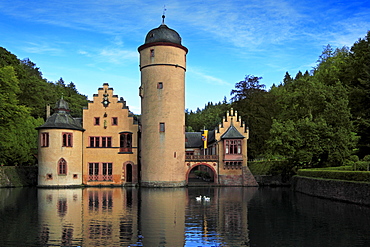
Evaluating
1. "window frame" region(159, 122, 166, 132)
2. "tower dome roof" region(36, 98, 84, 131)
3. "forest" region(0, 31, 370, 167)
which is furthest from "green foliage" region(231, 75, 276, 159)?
"tower dome roof" region(36, 98, 84, 131)

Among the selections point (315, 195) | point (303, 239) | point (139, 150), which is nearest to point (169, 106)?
point (139, 150)

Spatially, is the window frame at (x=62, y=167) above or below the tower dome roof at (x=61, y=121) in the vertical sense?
below

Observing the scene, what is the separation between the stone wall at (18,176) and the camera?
143ft

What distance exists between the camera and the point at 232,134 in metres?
44.2

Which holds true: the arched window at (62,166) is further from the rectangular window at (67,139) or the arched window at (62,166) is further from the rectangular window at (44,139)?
the rectangular window at (44,139)

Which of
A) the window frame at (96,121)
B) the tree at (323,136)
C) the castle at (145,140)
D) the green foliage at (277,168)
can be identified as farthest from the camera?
the window frame at (96,121)

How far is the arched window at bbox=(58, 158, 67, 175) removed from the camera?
42188 millimetres

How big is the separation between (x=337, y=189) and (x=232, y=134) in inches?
686

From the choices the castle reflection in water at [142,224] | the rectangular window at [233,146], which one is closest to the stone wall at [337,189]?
the castle reflection in water at [142,224]

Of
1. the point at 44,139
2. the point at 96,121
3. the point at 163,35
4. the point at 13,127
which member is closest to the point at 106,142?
the point at 96,121

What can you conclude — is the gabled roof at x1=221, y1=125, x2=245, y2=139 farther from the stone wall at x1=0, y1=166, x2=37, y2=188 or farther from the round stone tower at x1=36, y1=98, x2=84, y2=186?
the stone wall at x1=0, y1=166, x2=37, y2=188

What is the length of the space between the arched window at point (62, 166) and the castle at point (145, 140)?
0.11 m

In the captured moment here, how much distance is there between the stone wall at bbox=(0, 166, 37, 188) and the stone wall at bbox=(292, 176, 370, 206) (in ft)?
105

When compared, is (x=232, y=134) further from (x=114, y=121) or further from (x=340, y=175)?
(x=340, y=175)
